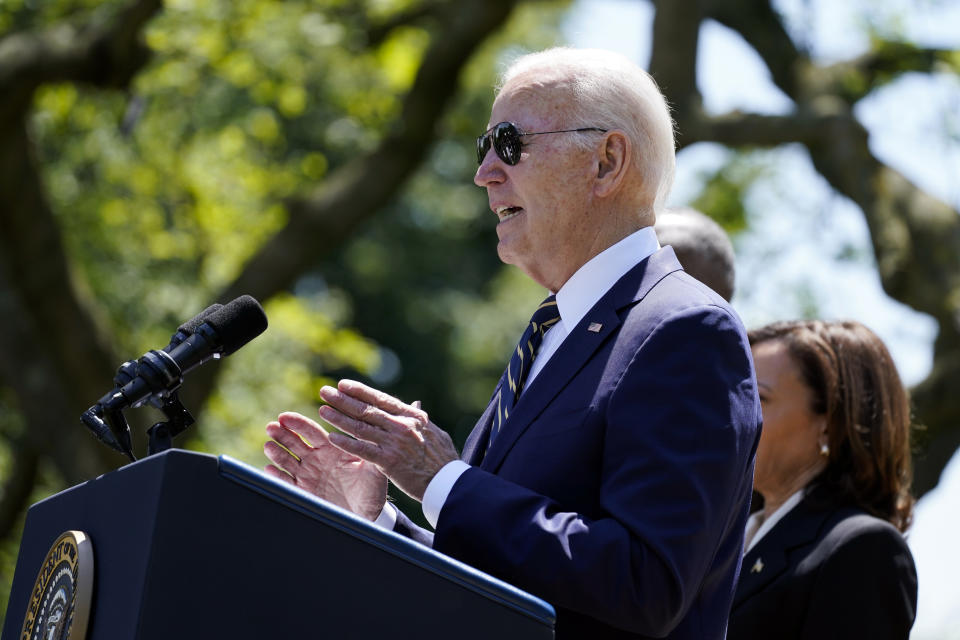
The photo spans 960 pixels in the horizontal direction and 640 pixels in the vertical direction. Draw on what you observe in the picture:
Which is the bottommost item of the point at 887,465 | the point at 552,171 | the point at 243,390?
Answer: the point at 243,390

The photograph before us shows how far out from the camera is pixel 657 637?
2.07 meters

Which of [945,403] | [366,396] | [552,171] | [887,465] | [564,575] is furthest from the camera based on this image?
[945,403]

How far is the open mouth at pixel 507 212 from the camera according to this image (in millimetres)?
2580

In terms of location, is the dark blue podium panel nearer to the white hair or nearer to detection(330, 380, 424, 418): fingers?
detection(330, 380, 424, 418): fingers

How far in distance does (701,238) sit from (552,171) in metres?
1.24

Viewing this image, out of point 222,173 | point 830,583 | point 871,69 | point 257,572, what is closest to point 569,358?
point 257,572

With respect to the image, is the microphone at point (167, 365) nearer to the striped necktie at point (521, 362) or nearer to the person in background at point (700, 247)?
the striped necktie at point (521, 362)

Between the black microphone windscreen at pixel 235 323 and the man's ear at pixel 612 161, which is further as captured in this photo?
the man's ear at pixel 612 161

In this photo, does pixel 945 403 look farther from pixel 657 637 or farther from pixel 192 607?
pixel 192 607

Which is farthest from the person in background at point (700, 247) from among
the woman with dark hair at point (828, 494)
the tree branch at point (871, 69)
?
the tree branch at point (871, 69)

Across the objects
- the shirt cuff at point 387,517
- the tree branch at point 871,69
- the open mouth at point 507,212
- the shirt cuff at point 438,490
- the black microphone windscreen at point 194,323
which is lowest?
the shirt cuff at point 387,517

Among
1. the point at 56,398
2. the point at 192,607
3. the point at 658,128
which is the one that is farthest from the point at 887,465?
the point at 56,398

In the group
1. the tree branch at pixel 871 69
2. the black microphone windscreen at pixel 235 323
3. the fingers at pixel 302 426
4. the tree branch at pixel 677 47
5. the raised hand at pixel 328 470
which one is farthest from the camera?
the tree branch at pixel 871 69

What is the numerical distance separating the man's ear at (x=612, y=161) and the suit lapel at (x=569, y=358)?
22 centimetres
